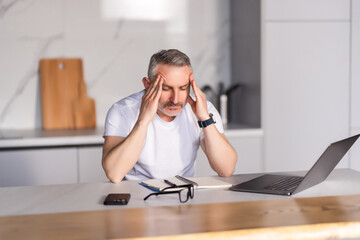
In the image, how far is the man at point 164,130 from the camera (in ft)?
6.20

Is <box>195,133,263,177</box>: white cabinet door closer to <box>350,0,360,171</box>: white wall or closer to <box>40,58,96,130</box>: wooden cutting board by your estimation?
<box>350,0,360,171</box>: white wall

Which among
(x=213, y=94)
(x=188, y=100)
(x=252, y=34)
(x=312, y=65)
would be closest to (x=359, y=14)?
(x=312, y=65)

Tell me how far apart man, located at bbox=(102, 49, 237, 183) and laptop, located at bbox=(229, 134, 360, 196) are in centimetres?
27

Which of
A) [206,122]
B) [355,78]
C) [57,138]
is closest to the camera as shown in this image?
[206,122]

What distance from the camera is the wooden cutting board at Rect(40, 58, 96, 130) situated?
3.26 m

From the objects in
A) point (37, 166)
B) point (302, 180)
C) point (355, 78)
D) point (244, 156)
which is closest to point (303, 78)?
point (355, 78)

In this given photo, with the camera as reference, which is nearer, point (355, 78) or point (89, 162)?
point (89, 162)

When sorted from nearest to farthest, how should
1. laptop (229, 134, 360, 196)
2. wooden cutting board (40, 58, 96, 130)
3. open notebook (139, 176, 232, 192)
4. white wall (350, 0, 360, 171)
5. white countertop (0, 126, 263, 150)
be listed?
1. laptop (229, 134, 360, 196)
2. open notebook (139, 176, 232, 192)
3. white countertop (0, 126, 263, 150)
4. white wall (350, 0, 360, 171)
5. wooden cutting board (40, 58, 96, 130)

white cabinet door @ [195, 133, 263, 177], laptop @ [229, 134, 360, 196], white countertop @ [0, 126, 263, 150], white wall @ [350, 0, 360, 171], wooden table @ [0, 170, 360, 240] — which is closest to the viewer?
wooden table @ [0, 170, 360, 240]

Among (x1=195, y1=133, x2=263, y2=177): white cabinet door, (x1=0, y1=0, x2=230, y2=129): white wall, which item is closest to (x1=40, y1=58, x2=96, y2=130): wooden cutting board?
(x1=0, y1=0, x2=230, y2=129): white wall

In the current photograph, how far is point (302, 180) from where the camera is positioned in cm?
148

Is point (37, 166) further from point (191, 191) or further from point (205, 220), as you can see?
point (205, 220)

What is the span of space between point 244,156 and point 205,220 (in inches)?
72.8

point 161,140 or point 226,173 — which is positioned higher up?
point 161,140
